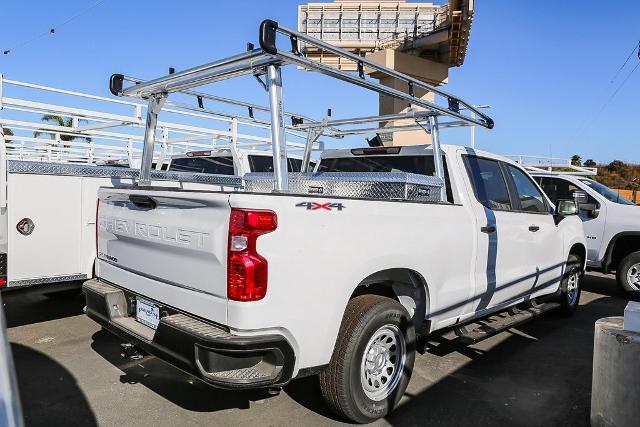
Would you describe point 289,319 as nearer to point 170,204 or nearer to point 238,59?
point 170,204

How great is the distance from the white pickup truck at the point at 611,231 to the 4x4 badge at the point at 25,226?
7.22 meters

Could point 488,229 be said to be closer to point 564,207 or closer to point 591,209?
point 564,207

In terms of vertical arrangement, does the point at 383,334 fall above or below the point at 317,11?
below

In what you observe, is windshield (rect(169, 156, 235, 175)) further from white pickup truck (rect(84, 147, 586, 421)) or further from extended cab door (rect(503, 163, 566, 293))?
extended cab door (rect(503, 163, 566, 293))

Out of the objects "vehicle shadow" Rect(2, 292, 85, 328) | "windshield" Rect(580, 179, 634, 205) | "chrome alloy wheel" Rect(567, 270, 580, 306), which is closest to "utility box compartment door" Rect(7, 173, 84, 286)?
"vehicle shadow" Rect(2, 292, 85, 328)

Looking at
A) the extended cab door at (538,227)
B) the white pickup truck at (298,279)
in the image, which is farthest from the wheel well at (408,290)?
the extended cab door at (538,227)

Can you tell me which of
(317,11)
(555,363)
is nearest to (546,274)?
(555,363)

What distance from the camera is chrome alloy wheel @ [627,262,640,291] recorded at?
7.80 meters

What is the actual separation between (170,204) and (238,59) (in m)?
0.99

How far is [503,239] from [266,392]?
2.54 m

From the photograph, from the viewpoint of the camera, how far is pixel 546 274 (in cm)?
564

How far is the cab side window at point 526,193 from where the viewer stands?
5242 millimetres

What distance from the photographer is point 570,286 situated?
6480 mm

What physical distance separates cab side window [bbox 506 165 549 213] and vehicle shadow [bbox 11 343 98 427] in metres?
4.34
